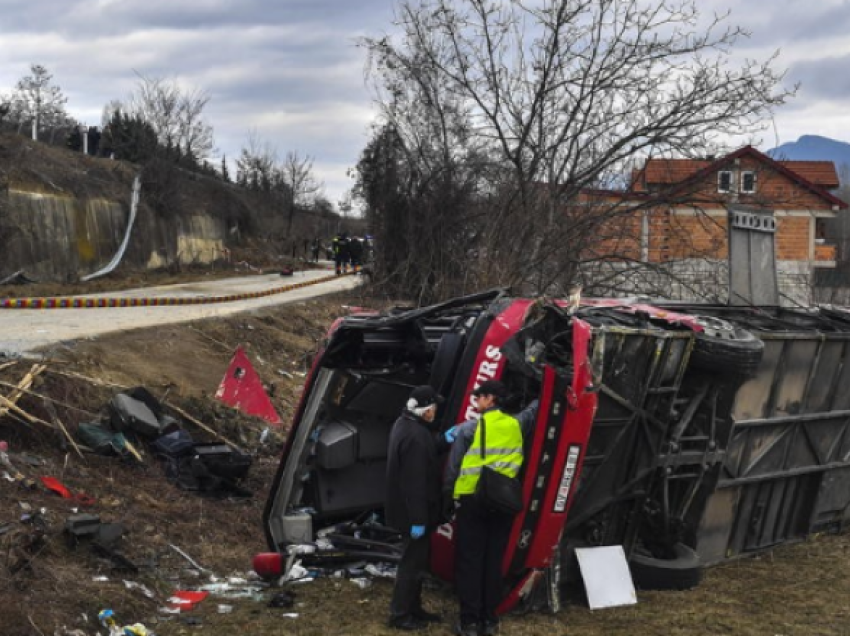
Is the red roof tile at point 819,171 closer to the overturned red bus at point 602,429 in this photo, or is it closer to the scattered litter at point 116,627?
the overturned red bus at point 602,429

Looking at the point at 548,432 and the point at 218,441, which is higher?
the point at 548,432

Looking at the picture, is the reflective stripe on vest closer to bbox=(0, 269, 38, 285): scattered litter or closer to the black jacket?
the black jacket

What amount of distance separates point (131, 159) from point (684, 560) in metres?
33.6

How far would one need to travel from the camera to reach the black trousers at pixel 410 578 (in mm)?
5582

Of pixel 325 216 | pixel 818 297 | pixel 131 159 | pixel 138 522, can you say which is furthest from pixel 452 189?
pixel 325 216

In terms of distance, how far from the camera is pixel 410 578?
18.4 feet

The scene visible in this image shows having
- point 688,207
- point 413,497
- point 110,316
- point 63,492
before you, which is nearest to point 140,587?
point 63,492

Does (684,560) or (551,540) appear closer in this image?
(551,540)

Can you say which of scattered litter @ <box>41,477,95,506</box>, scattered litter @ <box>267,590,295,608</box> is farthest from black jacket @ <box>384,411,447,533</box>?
scattered litter @ <box>41,477,95,506</box>

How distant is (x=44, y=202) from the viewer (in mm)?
25562

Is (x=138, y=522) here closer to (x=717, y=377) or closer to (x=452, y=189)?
(x=717, y=377)

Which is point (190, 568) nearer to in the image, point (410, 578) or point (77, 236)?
point (410, 578)

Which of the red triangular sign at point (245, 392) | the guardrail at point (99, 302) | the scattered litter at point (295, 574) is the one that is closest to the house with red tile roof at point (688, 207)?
the red triangular sign at point (245, 392)

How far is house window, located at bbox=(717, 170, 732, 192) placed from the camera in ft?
50.4
